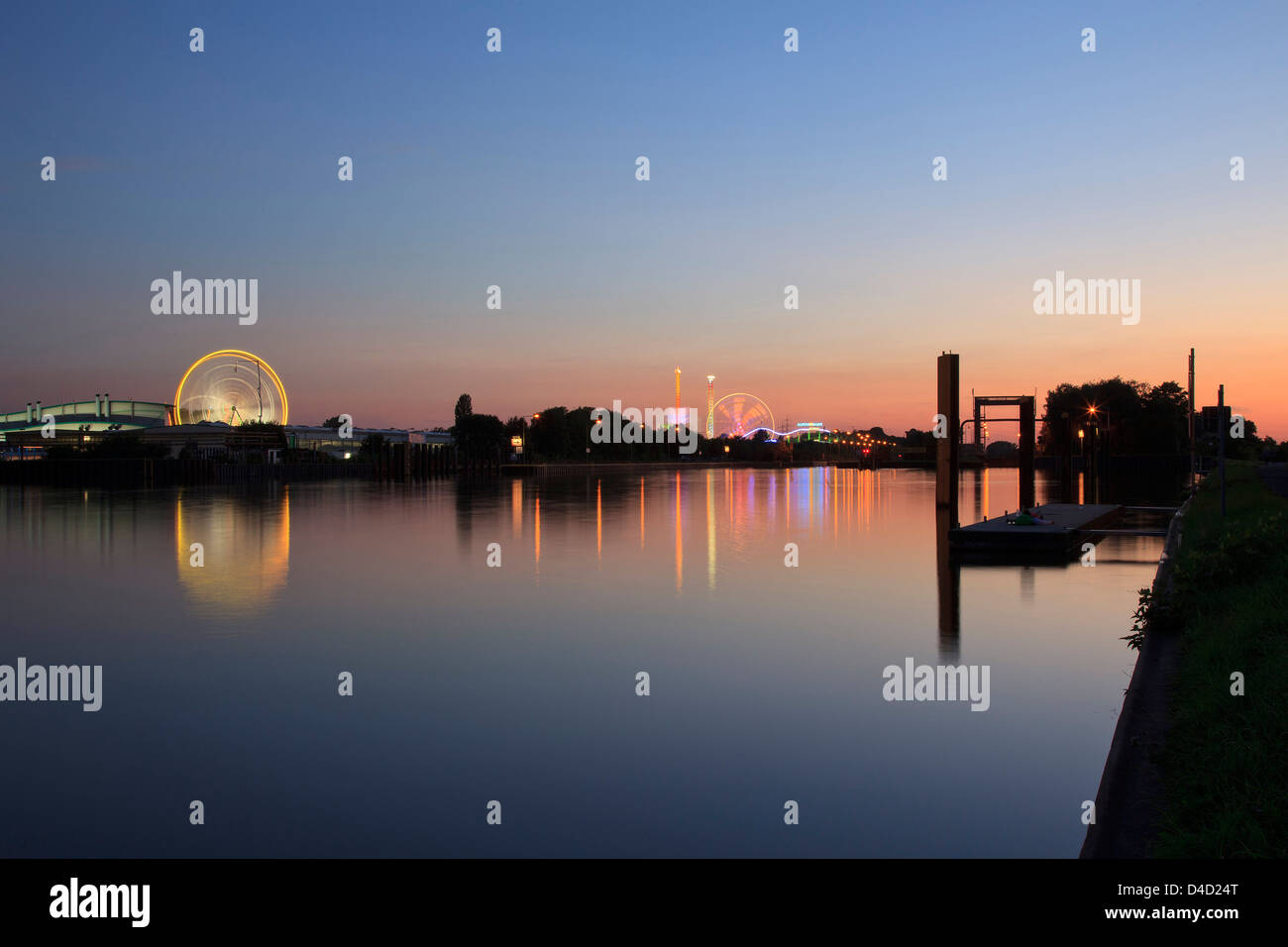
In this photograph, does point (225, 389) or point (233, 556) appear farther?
point (225, 389)

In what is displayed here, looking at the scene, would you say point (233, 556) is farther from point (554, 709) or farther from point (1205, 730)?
point (1205, 730)

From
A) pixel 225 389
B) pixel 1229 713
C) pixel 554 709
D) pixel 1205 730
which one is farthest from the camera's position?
pixel 225 389

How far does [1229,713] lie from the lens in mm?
8109

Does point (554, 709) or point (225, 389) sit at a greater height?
point (225, 389)

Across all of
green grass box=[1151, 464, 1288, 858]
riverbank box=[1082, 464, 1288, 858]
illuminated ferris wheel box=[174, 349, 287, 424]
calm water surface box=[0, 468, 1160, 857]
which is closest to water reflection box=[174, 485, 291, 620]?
calm water surface box=[0, 468, 1160, 857]

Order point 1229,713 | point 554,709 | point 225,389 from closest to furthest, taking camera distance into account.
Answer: point 1229,713 → point 554,709 → point 225,389

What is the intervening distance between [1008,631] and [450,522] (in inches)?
1066

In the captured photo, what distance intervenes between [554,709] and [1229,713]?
21.2 ft

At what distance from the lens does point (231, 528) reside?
34.5 metres

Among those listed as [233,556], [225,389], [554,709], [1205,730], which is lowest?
[554,709]

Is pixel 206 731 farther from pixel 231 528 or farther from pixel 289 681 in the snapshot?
pixel 231 528

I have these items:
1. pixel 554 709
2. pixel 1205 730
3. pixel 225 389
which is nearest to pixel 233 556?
pixel 554 709

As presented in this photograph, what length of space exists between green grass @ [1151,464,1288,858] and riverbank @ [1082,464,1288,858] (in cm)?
1
